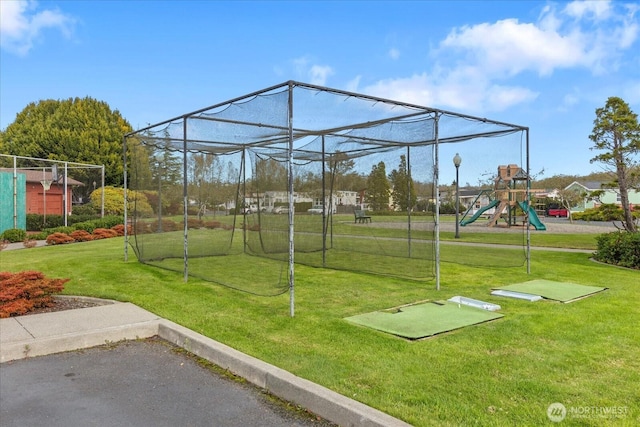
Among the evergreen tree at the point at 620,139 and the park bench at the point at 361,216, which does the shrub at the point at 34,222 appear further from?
the evergreen tree at the point at 620,139

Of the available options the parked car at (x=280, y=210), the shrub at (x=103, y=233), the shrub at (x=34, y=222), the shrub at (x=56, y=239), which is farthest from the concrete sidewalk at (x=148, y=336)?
the shrub at (x=34, y=222)

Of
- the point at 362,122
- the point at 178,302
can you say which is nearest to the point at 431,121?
the point at 362,122

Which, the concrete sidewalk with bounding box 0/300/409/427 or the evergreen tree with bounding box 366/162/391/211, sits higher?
the evergreen tree with bounding box 366/162/391/211

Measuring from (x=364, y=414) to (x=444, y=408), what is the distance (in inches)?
19.9

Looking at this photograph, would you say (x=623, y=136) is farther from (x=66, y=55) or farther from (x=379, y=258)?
(x=66, y=55)

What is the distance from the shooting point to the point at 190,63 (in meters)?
12.2

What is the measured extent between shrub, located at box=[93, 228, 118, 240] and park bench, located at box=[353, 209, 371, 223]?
35.8ft

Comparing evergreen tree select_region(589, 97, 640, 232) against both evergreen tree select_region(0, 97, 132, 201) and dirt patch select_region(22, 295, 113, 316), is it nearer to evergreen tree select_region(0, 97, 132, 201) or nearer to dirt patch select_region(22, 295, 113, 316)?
dirt patch select_region(22, 295, 113, 316)

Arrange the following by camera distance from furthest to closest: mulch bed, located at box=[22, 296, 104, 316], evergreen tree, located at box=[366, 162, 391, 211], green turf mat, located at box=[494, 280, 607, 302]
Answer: evergreen tree, located at box=[366, 162, 391, 211], green turf mat, located at box=[494, 280, 607, 302], mulch bed, located at box=[22, 296, 104, 316]

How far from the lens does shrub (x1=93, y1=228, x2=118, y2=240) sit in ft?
51.7

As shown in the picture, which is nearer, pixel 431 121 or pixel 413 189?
pixel 431 121

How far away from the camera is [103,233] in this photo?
1595 cm

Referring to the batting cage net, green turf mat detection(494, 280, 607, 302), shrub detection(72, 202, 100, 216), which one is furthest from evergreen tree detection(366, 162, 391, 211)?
shrub detection(72, 202, 100, 216)

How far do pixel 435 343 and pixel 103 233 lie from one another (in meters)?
14.7
